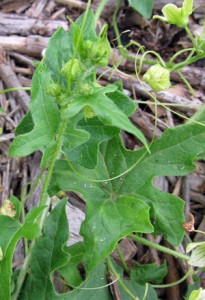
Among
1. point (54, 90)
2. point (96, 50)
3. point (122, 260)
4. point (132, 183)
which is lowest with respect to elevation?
point (122, 260)

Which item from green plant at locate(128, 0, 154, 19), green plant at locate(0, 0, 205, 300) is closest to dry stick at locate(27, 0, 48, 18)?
green plant at locate(128, 0, 154, 19)

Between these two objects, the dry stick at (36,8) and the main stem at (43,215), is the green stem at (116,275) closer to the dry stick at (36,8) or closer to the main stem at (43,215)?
the main stem at (43,215)

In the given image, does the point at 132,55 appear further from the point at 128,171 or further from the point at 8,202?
the point at 8,202

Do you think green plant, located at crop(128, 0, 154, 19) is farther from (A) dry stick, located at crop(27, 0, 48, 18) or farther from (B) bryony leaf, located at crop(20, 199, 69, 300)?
(B) bryony leaf, located at crop(20, 199, 69, 300)

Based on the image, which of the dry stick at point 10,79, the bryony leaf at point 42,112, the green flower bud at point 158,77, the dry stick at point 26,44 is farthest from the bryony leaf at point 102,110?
the dry stick at point 26,44

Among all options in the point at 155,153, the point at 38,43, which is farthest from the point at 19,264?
the point at 38,43

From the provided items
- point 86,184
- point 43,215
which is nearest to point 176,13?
point 86,184

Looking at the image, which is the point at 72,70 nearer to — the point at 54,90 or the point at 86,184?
the point at 54,90
